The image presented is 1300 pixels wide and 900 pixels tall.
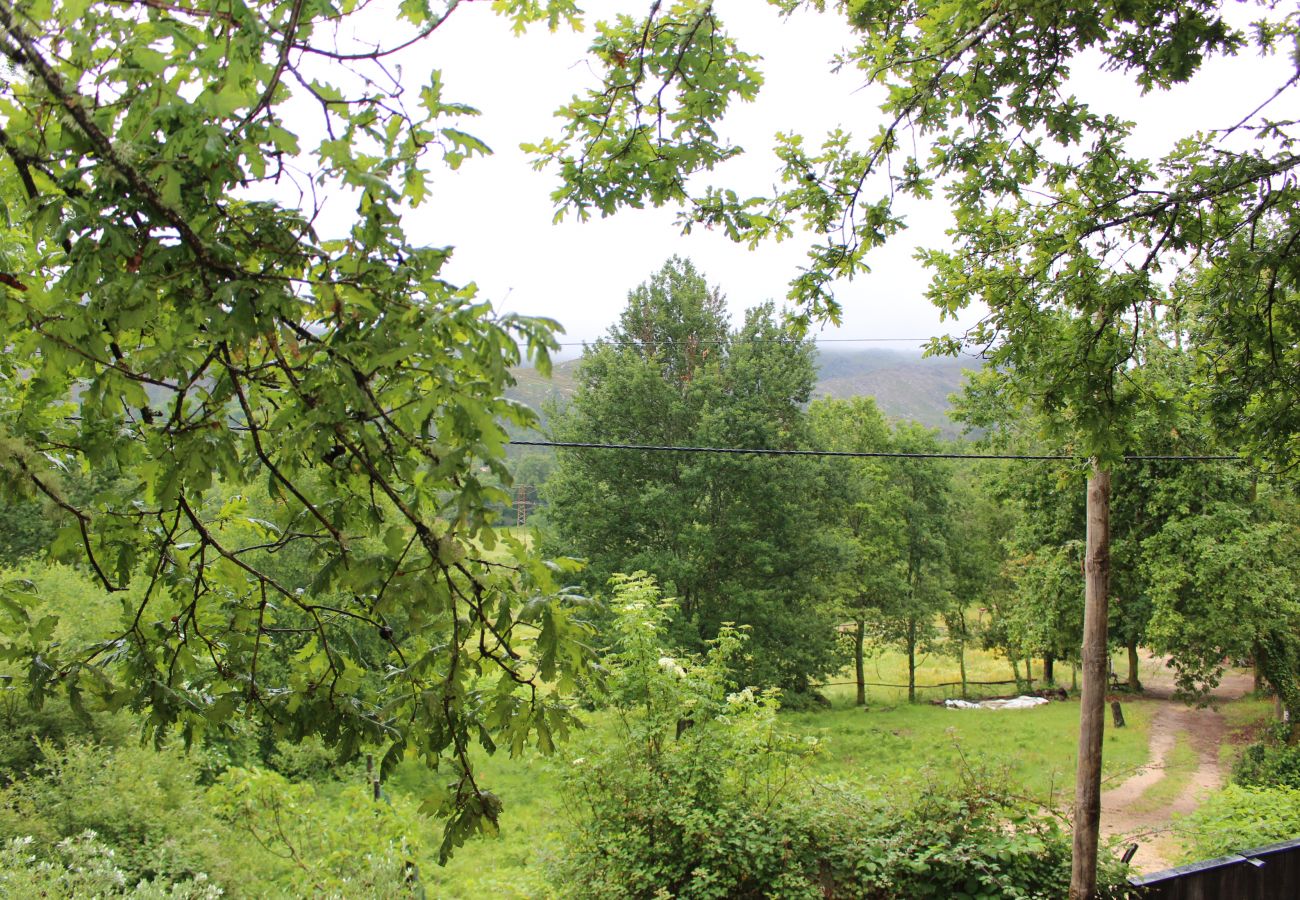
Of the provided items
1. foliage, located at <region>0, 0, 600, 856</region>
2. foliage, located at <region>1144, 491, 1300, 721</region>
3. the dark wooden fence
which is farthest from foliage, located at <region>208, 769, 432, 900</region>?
foliage, located at <region>1144, 491, 1300, 721</region>

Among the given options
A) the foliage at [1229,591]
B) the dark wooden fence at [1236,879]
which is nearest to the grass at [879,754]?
the dark wooden fence at [1236,879]

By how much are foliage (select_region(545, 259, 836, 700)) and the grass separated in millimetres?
2197

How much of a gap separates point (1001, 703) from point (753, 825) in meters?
20.2

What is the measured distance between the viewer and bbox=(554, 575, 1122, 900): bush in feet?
16.9

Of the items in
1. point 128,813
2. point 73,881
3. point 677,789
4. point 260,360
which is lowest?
point 128,813

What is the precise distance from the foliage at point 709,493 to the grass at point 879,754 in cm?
220

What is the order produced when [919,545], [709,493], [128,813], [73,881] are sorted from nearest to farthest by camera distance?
[73,881], [128,813], [709,493], [919,545]

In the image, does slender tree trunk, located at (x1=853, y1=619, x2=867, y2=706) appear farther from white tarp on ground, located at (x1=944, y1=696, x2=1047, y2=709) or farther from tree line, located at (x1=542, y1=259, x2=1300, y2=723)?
white tarp on ground, located at (x1=944, y1=696, x2=1047, y2=709)

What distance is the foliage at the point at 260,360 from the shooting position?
1225 mm

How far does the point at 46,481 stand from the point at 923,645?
78.6 ft

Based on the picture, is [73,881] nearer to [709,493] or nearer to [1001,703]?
[709,493]

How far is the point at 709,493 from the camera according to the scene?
1789 centimetres

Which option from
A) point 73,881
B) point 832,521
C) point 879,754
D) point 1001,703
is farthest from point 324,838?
point 1001,703

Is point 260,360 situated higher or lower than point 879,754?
higher
